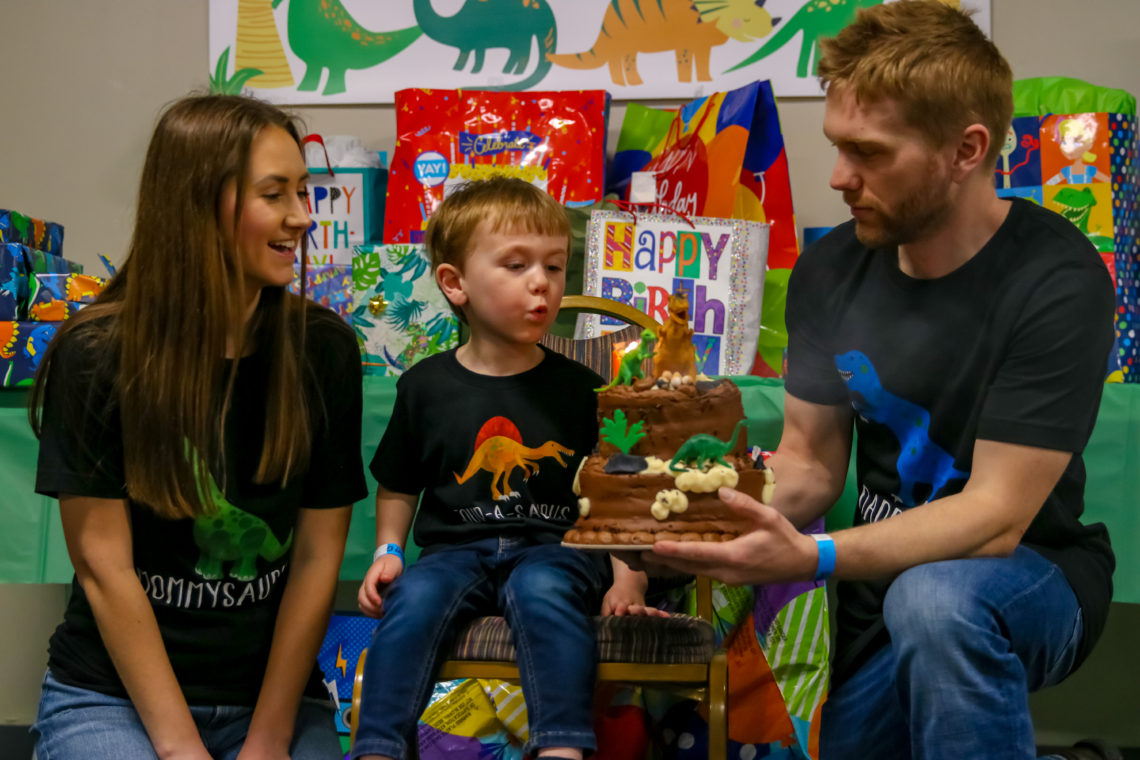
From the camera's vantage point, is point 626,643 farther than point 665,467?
Yes

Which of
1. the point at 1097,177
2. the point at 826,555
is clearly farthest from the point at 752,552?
the point at 1097,177

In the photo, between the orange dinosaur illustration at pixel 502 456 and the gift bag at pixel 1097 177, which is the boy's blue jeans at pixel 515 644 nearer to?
the orange dinosaur illustration at pixel 502 456

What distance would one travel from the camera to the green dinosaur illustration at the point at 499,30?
8.75ft

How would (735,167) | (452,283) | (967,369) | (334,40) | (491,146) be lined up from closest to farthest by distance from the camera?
(967,369)
(452,283)
(735,167)
(491,146)
(334,40)

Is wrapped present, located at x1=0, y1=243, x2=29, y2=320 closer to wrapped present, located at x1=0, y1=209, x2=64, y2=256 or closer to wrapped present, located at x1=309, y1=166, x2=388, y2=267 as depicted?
wrapped present, located at x1=0, y1=209, x2=64, y2=256

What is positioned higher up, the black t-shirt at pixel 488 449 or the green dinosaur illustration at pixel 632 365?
the green dinosaur illustration at pixel 632 365

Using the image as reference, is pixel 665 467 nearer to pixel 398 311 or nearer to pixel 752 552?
pixel 752 552

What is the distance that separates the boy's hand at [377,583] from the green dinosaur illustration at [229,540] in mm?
175

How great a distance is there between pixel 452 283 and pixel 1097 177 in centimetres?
138

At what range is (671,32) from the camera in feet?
8.64

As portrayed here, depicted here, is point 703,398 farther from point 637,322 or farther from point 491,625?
point 637,322

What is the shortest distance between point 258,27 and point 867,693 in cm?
232

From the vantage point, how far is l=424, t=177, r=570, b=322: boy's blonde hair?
1648 mm

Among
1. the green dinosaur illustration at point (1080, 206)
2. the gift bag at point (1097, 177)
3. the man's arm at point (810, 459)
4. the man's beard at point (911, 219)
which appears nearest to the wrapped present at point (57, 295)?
the man's arm at point (810, 459)
